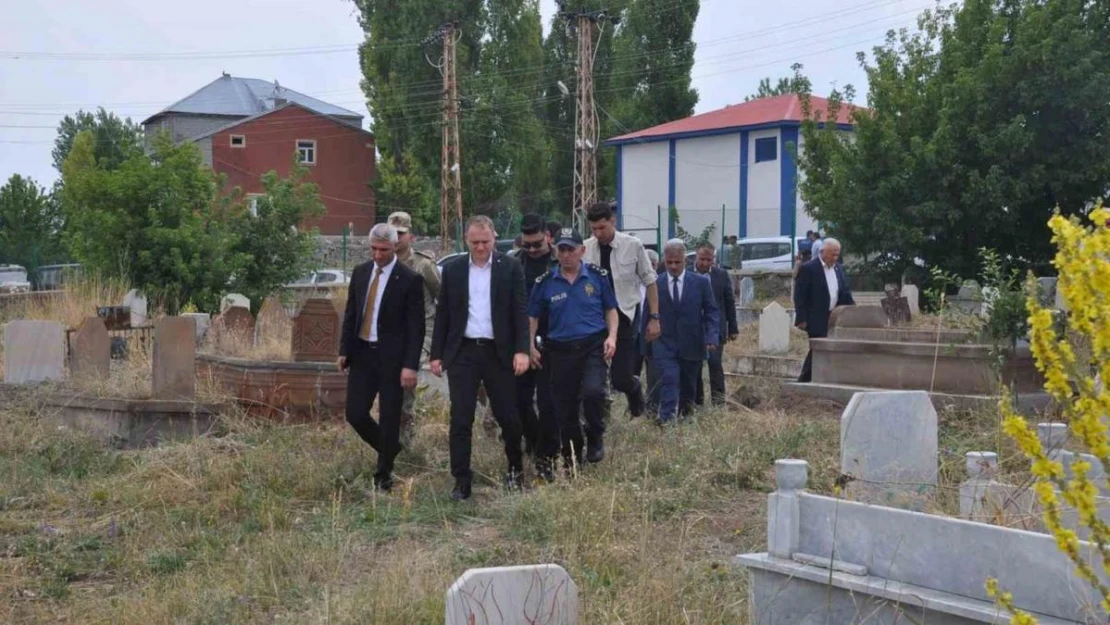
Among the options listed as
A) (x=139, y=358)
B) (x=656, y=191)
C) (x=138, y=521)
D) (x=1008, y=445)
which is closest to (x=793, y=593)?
(x=1008, y=445)

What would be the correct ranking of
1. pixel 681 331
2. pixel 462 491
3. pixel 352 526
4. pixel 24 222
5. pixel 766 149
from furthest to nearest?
pixel 24 222 → pixel 766 149 → pixel 681 331 → pixel 462 491 → pixel 352 526

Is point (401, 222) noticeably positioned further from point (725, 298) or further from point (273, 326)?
point (273, 326)

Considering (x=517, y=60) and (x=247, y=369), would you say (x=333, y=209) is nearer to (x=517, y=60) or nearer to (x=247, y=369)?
(x=517, y=60)

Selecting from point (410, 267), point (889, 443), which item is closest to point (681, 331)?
point (410, 267)

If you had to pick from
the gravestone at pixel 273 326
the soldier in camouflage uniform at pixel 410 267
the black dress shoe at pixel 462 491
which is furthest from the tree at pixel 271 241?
the black dress shoe at pixel 462 491

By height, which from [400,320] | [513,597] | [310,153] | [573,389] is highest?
[310,153]

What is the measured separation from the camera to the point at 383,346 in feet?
27.7

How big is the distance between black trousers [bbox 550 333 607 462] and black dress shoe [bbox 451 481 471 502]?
0.69 m

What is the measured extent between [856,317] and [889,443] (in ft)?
18.5

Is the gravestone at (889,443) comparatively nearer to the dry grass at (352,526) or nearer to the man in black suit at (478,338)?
the dry grass at (352,526)

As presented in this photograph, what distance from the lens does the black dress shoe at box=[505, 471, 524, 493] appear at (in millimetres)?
8008

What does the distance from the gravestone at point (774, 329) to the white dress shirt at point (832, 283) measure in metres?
4.92

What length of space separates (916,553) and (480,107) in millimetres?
47749

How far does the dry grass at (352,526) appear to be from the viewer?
5.51 m
